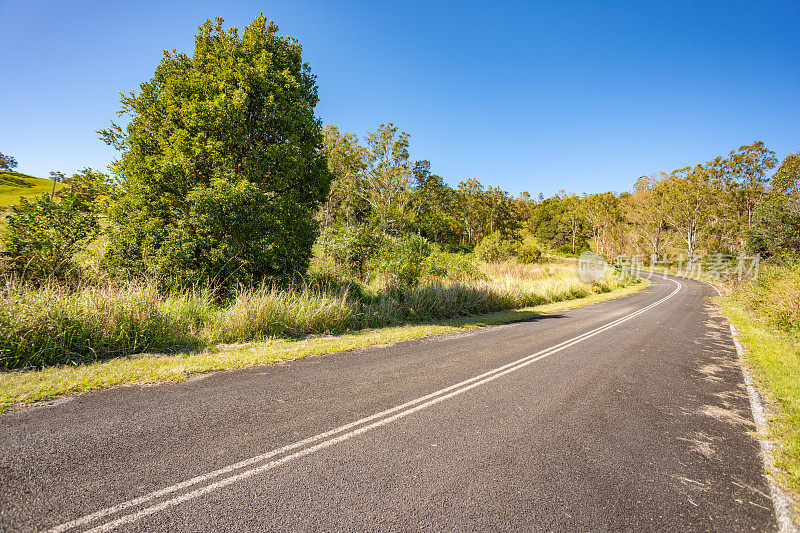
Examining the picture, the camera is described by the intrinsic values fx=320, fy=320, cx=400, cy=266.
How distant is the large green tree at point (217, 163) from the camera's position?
8945 millimetres

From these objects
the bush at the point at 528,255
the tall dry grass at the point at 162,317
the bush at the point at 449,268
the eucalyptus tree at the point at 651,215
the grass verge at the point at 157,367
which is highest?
the eucalyptus tree at the point at 651,215

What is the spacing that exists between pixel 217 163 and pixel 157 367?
6.54 metres

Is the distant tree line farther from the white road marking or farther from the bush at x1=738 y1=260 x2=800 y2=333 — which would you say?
the bush at x1=738 y1=260 x2=800 y2=333

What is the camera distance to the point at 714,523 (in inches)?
108

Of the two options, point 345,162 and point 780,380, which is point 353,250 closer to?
point 780,380

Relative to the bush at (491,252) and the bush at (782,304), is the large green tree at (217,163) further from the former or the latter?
the bush at (491,252)

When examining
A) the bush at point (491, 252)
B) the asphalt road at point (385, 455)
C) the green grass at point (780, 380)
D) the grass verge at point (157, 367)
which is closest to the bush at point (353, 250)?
the grass verge at point (157, 367)

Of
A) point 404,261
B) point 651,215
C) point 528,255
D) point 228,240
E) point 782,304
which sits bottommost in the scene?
point 782,304

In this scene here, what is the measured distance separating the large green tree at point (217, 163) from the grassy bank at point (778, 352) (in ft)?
35.1

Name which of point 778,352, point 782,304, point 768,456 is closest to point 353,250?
point 768,456

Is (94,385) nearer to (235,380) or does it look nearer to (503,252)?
(235,380)

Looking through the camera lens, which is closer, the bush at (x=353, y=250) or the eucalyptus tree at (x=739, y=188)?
the bush at (x=353, y=250)

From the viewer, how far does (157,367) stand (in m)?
5.40

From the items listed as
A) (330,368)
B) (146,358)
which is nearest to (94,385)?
(146,358)
